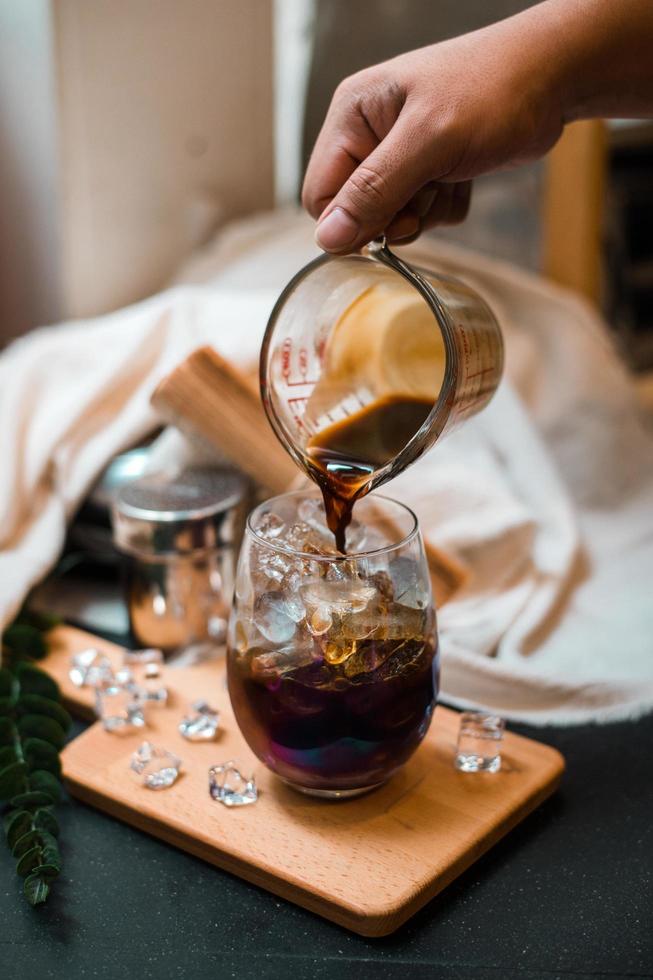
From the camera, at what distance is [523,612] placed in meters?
0.98

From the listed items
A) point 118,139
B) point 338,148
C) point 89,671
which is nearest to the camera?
point 338,148

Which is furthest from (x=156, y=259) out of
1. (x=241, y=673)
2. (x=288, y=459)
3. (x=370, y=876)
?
(x=370, y=876)

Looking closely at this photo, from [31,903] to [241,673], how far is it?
0.60ft

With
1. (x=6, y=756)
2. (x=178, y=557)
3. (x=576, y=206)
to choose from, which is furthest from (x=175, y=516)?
(x=576, y=206)

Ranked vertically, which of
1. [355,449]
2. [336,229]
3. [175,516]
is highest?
[336,229]

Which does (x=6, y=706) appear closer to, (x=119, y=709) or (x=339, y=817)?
(x=119, y=709)

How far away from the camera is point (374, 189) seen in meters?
0.69

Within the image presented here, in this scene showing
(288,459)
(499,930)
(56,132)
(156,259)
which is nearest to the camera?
(499,930)

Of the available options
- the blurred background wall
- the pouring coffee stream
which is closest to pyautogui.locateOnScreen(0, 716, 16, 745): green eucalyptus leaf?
the pouring coffee stream

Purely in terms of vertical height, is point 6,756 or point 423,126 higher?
point 423,126

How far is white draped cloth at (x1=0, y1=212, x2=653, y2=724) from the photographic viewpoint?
916 mm

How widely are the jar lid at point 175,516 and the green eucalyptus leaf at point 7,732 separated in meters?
0.20

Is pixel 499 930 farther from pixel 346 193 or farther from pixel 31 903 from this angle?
pixel 346 193

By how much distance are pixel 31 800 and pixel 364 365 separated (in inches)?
15.1
